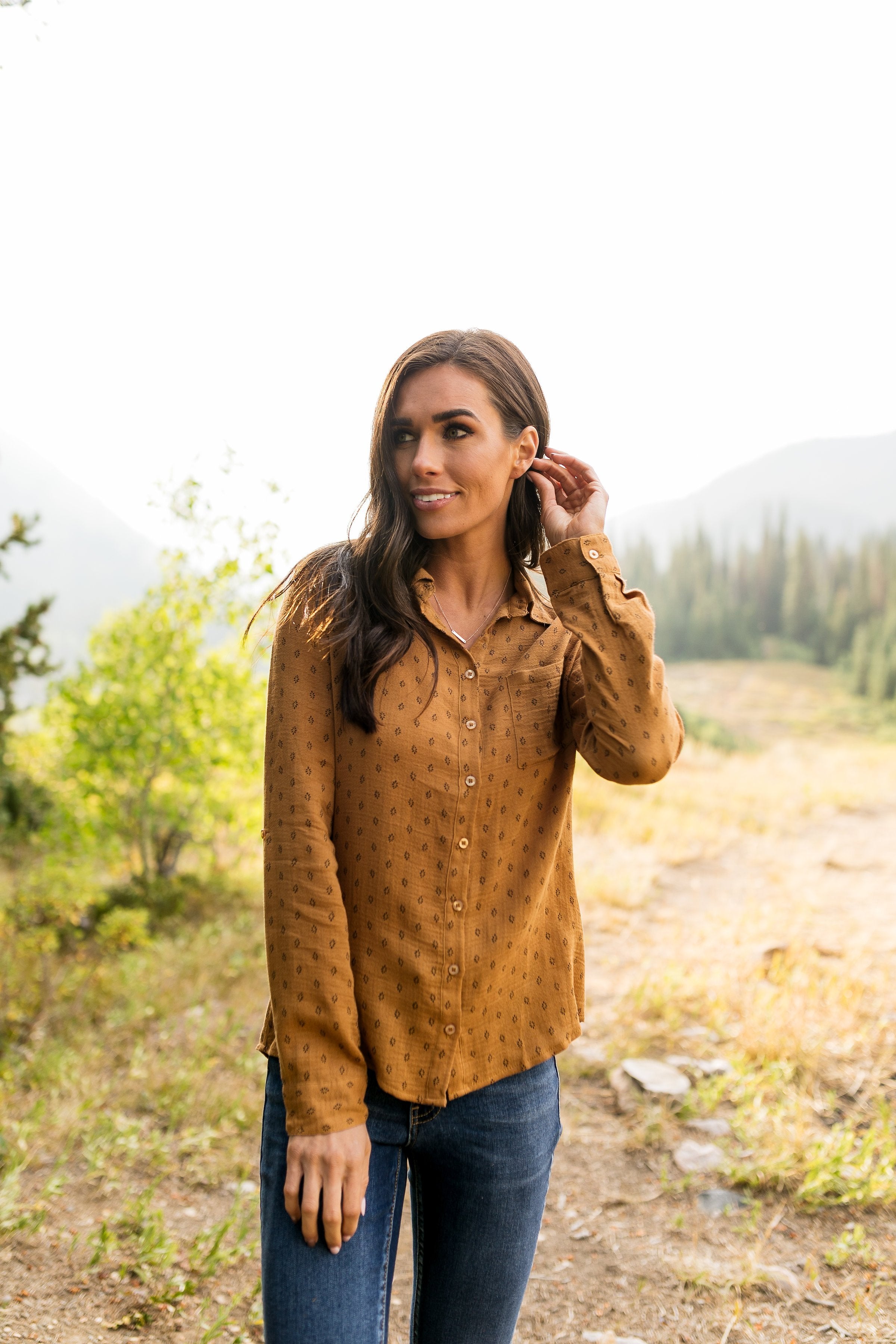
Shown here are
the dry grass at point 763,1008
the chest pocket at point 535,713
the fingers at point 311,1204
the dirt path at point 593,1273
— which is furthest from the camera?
the dry grass at point 763,1008

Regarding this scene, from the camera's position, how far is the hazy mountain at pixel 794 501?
43.5 m

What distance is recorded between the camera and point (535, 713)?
1693mm

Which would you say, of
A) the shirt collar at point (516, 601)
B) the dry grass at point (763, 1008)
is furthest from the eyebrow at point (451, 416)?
the dry grass at point (763, 1008)

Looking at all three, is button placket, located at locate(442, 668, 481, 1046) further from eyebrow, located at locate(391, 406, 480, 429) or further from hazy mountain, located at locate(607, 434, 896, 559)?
hazy mountain, located at locate(607, 434, 896, 559)

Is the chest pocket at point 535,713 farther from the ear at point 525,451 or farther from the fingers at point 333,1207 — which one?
the fingers at point 333,1207

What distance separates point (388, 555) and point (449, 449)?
23 centimetres

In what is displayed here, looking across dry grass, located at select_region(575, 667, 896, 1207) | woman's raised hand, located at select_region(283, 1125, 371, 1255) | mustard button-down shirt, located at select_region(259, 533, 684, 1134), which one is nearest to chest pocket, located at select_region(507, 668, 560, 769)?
mustard button-down shirt, located at select_region(259, 533, 684, 1134)

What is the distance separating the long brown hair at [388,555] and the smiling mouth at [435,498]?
0.05 metres

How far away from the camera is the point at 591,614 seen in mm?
1673

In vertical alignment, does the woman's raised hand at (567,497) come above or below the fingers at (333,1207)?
above

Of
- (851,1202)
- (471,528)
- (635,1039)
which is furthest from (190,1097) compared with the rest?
(471,528)

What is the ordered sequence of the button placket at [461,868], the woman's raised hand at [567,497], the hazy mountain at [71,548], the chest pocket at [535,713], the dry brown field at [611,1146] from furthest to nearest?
1. the hazy mountain at [71,548]
2. the dry brown field at [611,1146]
3. the woman's raised hand at [567,497]
4. the chest pocket at [535,713]
5. the button placket at [461,868]

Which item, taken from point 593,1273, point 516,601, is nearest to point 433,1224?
point 516,601

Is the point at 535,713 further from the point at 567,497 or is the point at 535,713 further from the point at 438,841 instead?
the point at 567,497
